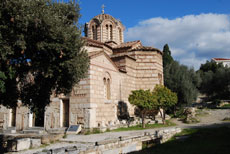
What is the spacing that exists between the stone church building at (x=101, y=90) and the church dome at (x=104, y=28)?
4.68ft

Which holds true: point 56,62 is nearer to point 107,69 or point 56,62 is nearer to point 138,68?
point 107,69

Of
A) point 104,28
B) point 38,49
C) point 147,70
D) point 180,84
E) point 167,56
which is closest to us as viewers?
point 38,49

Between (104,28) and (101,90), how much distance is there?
9682mm

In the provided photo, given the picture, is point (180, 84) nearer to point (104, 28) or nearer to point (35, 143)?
point (104, 28)

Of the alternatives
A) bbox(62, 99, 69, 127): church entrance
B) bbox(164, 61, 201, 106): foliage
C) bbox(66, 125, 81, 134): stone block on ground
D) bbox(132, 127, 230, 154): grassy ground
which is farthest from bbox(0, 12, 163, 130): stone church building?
bbox(164, 61, 201, 106): foliage

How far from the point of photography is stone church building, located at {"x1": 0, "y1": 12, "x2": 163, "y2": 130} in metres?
11.7

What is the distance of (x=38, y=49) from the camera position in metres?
6.71

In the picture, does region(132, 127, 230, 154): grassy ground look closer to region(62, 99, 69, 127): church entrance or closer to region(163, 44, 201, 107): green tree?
region(62, 99, 69, 127): church entrance

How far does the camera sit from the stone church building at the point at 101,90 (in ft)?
38.5

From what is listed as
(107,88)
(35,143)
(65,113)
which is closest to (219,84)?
(107,88)

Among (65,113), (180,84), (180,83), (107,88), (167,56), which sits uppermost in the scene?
(167,56)

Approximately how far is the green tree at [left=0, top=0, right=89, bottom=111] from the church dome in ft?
39.4

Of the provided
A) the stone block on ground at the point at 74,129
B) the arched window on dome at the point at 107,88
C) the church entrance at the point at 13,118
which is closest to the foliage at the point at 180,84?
the arched window on dome at the point at 107,88

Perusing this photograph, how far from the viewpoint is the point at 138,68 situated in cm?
1667
